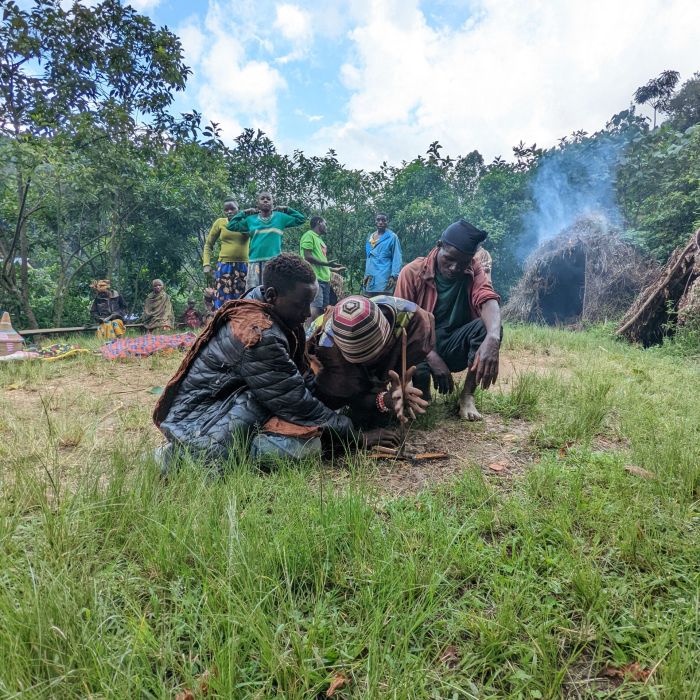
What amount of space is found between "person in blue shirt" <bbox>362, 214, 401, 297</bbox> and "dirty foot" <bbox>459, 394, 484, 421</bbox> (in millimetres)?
4829

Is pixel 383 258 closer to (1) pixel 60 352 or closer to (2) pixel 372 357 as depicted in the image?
(1) pixel 60 352

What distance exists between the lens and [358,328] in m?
2.15

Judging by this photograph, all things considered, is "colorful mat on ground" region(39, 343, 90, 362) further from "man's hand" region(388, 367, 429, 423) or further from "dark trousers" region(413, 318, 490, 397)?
"man's hand" region(388, 367, 429, 423)

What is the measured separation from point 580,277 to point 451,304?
1305 cm

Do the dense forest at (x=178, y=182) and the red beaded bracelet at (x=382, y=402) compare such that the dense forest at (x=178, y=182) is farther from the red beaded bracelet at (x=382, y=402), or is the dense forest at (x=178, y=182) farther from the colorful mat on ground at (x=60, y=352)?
the red beaded bracelet at (x=382, y=402)

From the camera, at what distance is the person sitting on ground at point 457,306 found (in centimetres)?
289

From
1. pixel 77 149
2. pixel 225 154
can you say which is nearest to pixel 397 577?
pixel 77 149

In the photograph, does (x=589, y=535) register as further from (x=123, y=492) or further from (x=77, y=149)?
(x=77, y=149)

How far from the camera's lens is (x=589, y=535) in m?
1.48

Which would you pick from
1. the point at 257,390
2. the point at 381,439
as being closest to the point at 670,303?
the point at 381,439

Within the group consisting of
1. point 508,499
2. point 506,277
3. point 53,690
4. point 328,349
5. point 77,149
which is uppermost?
point 77,149

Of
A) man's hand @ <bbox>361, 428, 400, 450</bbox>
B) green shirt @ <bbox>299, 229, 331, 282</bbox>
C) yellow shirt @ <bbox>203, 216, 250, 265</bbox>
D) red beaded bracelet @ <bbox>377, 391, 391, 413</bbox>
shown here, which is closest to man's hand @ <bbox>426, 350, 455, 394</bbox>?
red beaded bracelet @ <bbox>377, 391, 391, 413</bbox>

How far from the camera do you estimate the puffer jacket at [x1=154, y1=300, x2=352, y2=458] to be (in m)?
2.18

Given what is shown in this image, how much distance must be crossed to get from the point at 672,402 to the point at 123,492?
356cm
